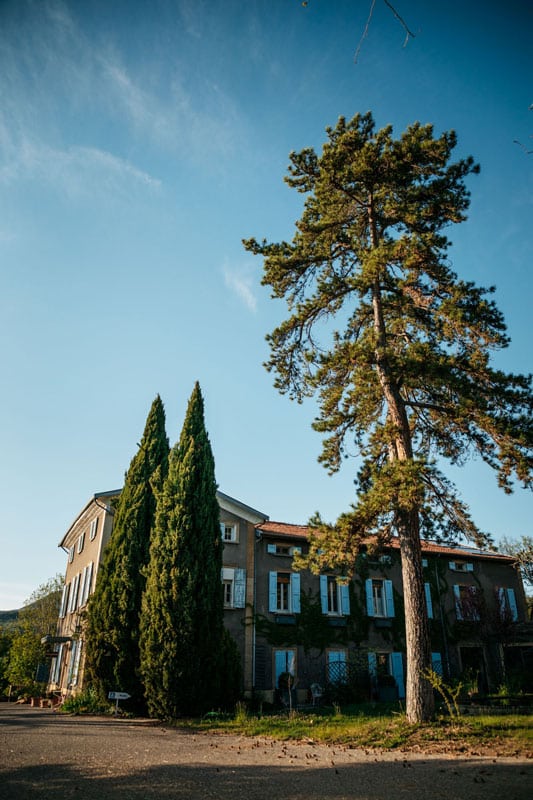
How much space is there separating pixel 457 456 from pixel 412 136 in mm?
8298

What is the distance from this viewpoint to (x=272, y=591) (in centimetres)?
2034

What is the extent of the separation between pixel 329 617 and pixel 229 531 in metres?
5.37

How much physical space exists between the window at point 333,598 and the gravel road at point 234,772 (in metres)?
12.0

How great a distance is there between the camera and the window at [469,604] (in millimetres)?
22047

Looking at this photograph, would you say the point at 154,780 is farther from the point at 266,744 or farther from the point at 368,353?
the point at 368,353

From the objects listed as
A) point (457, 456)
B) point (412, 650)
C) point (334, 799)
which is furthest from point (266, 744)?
point (457, 456)

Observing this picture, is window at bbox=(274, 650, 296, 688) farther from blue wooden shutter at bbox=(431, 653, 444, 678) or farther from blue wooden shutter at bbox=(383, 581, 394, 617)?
blue wooden shutter at bbox=(431, 653, 444, 678)

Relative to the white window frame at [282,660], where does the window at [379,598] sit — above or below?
above

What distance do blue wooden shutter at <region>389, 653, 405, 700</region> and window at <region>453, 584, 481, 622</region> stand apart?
3741 mm

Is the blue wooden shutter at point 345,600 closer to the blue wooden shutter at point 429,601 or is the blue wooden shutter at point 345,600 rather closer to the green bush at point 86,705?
the blue wooden shutter at point 429,601

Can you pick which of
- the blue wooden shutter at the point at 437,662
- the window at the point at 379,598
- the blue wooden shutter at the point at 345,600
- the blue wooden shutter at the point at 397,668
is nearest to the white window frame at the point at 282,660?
the blue wooden shutter at the point at 345,600

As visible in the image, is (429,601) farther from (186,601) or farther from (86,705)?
(86,705)

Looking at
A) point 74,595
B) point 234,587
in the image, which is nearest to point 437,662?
point 234,587

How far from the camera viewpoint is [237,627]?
758 inches
